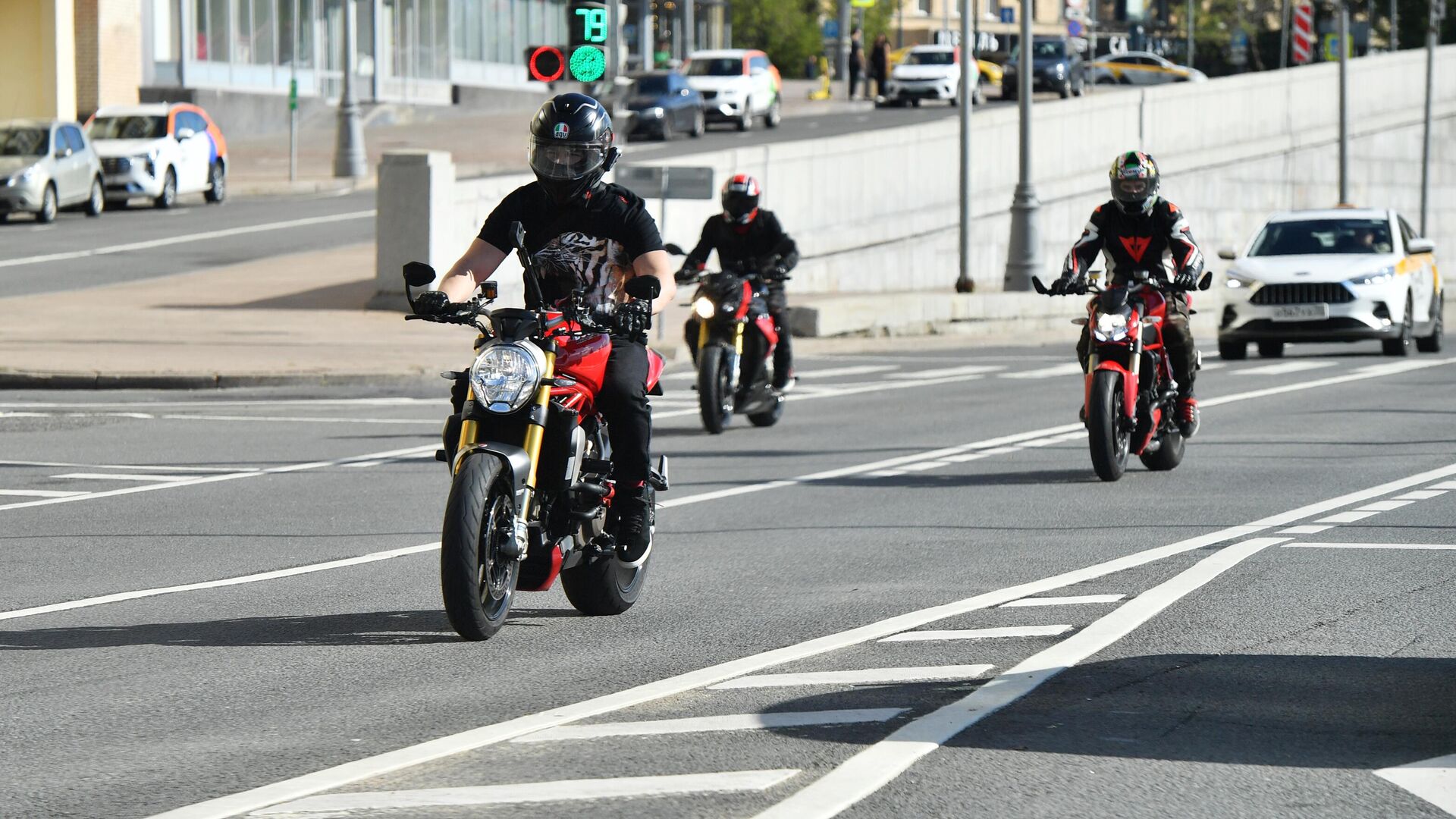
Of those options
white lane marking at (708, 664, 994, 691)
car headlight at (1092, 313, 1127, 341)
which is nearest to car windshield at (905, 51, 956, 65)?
car headlight at (1092, 313, 1127, 341)

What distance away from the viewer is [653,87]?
181 ft

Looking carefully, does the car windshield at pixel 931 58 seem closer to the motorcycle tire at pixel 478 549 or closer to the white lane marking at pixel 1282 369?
the white lane marking at pixel 1282 369

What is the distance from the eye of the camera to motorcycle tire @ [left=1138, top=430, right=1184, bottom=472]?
1377cm

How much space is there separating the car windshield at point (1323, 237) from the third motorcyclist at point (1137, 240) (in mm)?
13100

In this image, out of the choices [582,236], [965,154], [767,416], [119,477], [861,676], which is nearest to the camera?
[861,676]

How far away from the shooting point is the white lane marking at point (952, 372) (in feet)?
75.0

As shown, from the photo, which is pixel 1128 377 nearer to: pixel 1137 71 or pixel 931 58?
pixel 931 58

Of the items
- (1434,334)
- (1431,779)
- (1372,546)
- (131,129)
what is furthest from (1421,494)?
(131,129)

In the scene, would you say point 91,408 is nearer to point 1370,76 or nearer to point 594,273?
point 594,273

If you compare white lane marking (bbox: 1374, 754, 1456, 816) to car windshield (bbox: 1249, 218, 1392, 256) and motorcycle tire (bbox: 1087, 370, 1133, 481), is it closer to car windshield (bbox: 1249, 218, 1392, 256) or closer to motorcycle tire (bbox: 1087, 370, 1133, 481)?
motorcycle tire (bbox: 1087, 370, 1133, 481)

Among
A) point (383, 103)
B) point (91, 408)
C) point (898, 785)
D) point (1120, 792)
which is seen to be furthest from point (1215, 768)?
point (383, 103)

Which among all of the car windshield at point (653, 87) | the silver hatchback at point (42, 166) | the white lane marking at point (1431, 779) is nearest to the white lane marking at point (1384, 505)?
the white lane marking at point (1431, 779)

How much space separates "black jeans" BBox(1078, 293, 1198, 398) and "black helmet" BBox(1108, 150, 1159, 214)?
23.9 inches

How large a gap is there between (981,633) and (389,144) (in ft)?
157
